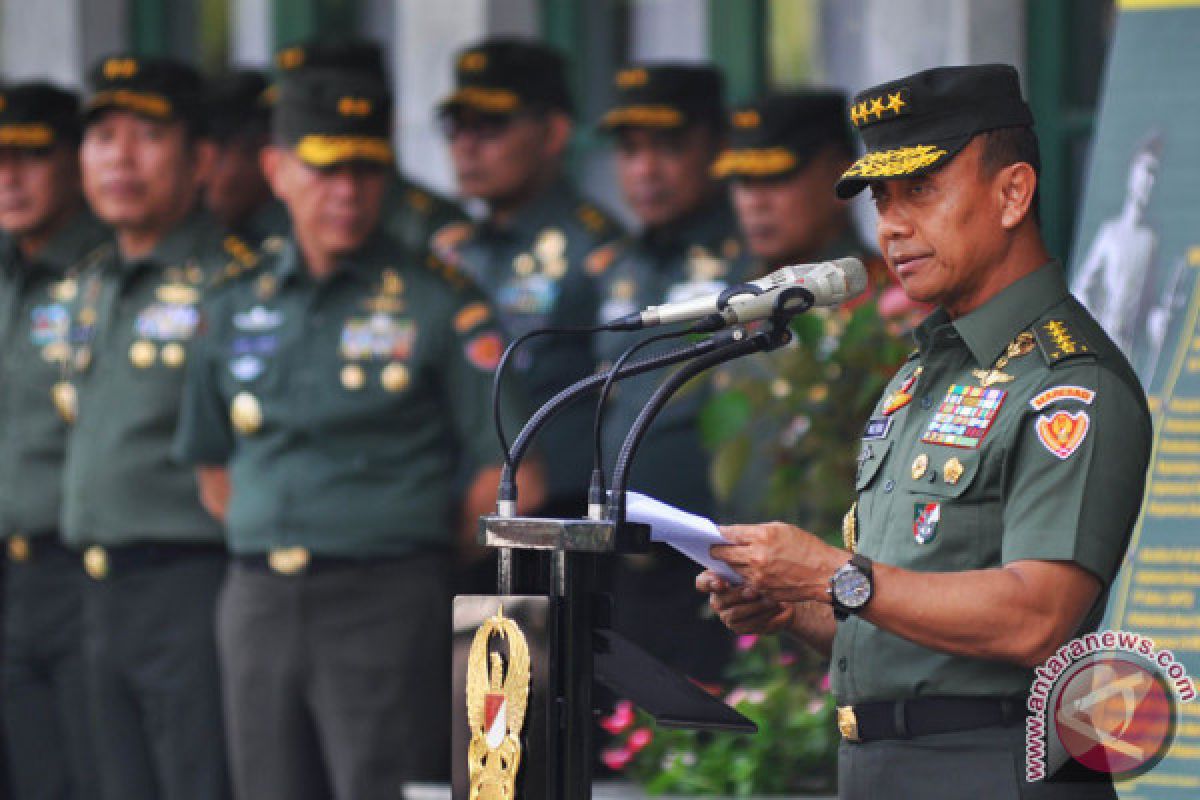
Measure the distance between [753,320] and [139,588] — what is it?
13.7 feet

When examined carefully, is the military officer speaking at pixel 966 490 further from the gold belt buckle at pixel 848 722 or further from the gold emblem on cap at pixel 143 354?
the gold emblem on cap at pixel 143 354

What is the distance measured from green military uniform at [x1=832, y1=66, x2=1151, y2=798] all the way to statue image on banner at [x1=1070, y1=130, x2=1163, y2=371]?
176 cm

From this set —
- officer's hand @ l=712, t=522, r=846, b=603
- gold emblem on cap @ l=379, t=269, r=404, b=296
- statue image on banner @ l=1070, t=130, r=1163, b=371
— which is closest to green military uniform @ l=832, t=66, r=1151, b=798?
officer's hand @ l=712, t=522, r=846, b=603

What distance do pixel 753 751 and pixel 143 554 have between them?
2.29m

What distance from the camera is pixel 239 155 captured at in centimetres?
830

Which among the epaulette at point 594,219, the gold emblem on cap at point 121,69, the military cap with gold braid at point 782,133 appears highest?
the gold emblem on cap at point 121,69

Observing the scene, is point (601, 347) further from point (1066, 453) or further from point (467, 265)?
point (1066, 453)

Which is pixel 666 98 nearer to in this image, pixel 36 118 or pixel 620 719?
pixel 36 118

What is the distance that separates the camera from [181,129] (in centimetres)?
753

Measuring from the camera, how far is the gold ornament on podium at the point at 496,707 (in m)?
3.28

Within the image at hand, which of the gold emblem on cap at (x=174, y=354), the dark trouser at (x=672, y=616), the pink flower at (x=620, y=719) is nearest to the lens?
the pink flower at (x=620, y=719)

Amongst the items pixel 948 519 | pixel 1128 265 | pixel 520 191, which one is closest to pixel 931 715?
pixel 948 519

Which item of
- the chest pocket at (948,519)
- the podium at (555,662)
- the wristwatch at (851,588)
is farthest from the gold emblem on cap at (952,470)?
the podium at (555,662)

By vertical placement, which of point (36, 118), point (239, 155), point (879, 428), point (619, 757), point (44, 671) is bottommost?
point (44, 671)
